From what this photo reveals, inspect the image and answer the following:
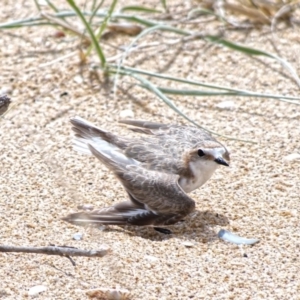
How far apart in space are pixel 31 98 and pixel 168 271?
2.06 metres

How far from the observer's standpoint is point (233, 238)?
418cm

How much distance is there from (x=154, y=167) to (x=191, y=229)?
1.21 feet

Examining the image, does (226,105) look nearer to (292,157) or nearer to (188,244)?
(292,157)

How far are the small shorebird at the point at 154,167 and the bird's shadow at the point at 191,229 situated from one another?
0.05 meters

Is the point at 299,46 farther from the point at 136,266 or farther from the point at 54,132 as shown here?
the point at 136,266

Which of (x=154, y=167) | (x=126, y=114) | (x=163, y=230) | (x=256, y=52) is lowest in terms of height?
(x=163, y=230)

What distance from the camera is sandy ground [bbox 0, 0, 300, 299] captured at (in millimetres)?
3826

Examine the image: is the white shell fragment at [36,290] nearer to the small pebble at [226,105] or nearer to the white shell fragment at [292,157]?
the white shell fragment at [292,157]

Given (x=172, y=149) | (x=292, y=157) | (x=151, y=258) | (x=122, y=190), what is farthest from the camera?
(x=292, y=157)

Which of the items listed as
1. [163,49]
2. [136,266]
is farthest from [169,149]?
[163,49]

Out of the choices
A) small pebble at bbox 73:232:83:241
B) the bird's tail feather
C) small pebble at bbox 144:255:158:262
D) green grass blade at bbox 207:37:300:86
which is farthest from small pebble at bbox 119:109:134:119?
small pebble at bbox 144:255:158:262

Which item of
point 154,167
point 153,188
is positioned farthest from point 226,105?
point 153,188

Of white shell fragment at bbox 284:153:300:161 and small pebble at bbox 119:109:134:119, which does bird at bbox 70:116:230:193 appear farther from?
small pebble at bbox 119:109:134:119

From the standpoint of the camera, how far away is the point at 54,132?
5.24 m
